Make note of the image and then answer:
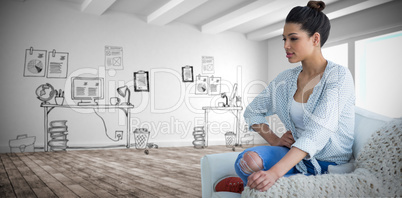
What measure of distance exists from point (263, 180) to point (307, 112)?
0.36m

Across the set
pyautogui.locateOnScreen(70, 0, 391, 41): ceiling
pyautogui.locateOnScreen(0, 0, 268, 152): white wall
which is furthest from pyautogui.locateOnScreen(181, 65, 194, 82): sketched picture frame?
pyautogui.locateOnScreen(70, 0, 391, 41): ceiling

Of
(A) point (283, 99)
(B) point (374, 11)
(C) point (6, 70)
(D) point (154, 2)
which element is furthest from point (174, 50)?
(A) point (283, 99)

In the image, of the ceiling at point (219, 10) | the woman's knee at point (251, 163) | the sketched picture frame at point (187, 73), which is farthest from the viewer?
the sketched picture frame at point (187, 73)

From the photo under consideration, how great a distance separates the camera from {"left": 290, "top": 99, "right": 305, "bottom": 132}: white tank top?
3.90 feet

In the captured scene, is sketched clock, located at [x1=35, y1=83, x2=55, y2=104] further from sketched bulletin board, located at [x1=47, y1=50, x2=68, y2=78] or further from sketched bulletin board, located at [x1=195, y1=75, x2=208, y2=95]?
sketched bulletin board, located at [x1=195, y1=75, x2=208, y2=95]

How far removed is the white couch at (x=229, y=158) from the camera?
117 cm

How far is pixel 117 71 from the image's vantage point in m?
6.71

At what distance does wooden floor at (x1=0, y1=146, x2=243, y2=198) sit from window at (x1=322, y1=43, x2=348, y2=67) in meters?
3.86

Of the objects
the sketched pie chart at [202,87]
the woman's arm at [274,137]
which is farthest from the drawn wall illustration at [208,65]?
the woman's arm at [274,137]

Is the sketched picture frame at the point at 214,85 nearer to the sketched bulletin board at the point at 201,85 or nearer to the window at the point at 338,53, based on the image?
the sketched bulletin board at the point at 201,85

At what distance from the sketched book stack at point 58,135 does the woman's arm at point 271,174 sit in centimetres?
582

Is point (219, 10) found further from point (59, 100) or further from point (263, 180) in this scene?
point (263, 180)

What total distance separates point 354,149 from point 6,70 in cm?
620

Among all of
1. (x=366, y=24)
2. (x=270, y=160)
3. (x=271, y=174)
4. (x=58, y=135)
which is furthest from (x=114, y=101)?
(x=271, y=174)
